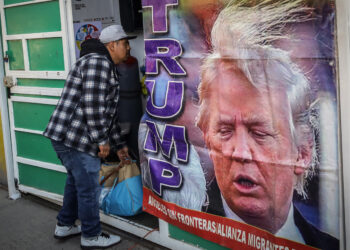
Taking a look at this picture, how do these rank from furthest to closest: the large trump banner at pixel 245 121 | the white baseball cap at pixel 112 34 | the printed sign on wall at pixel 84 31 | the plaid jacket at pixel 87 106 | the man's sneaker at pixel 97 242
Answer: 1. the printed sign on wall at pixel 84 31
2. the man's sneaker at pixel 97 242
3. the white baseball cap at pixel 112 34
4. the plaid jacket at pixel 87 106
5. the large trump banner at pixel 245 121

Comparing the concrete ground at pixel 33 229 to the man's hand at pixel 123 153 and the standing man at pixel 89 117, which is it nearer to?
the standing man at pixel 89 117

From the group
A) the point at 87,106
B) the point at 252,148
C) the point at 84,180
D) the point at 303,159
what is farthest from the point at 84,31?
the point at 303,159

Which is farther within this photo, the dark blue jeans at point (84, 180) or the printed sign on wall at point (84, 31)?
the printed sign on wall at point (84, 31)

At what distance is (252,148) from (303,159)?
344 mm

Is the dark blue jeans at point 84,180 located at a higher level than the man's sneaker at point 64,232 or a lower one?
higher

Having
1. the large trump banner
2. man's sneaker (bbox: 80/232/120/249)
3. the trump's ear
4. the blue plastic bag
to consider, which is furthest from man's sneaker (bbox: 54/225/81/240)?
the trump's ear

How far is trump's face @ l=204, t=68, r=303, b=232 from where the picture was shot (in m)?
2.67

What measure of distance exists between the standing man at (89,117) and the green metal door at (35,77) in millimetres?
972

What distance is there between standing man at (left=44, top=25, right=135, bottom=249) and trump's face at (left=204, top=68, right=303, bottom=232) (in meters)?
0.95

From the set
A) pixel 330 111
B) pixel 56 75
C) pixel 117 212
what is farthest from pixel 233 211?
pixel 56 75

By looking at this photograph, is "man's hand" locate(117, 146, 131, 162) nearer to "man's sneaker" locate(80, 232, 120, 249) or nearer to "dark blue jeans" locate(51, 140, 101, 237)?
"dark blue jeans" locate(51, 140, 101, 237)

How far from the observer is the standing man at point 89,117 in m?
3.47

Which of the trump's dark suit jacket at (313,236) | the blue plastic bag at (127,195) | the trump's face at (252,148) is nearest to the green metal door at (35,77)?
the blue plastic bag at (127,195)

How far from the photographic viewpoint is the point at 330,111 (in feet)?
8.06
